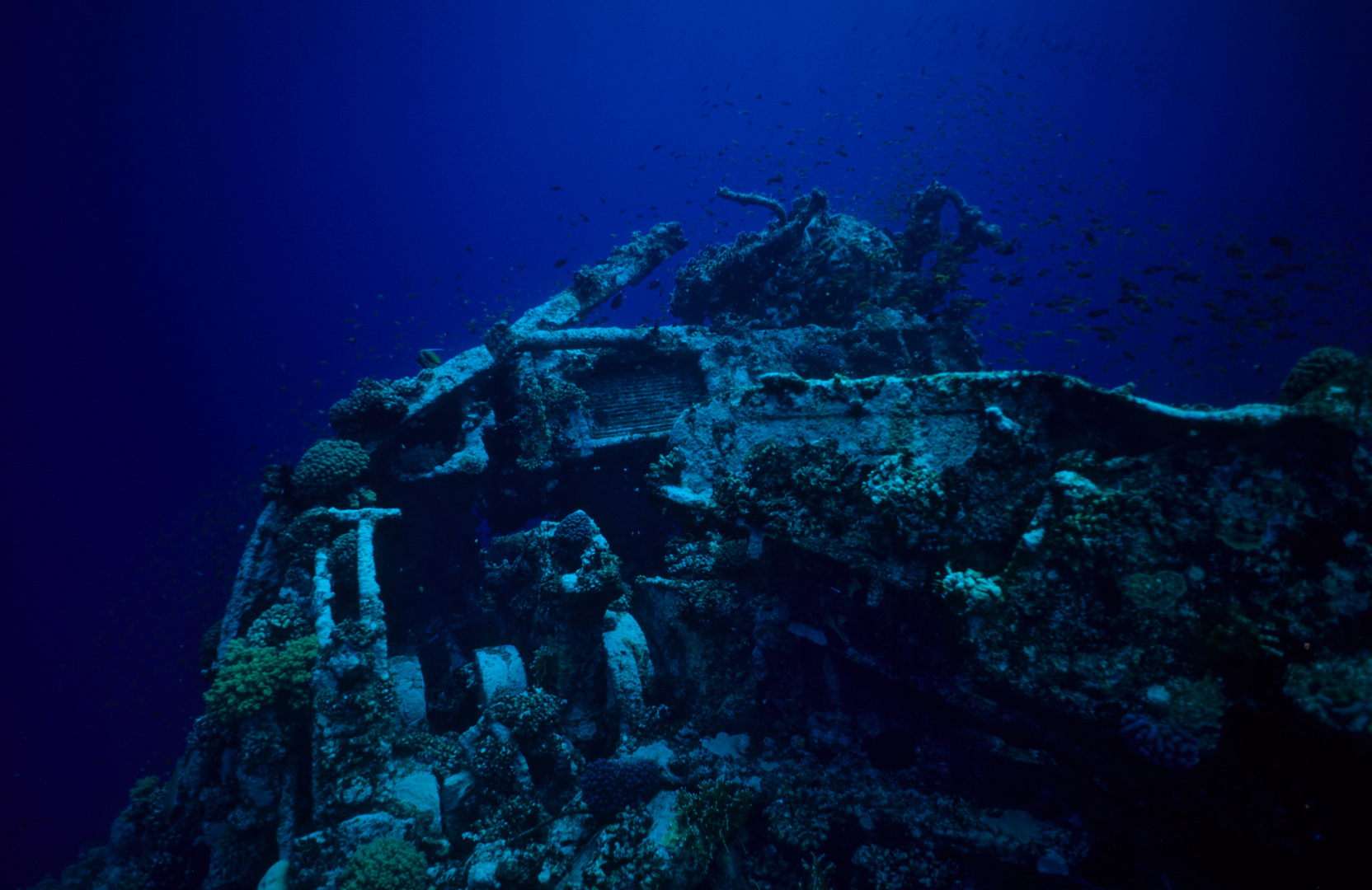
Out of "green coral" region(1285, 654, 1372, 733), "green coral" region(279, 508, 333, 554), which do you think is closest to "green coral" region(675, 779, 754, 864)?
"green coral" region(1285, 654, 1372, 733)

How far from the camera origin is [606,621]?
7.97 m

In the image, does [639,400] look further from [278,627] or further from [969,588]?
[969,588]

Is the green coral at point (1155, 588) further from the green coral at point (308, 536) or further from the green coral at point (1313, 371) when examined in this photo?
the green coral at point (308, 536)

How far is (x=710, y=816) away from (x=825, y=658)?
2.39 m

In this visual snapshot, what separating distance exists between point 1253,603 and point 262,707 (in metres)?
11.4

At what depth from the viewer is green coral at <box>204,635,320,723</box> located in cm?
686

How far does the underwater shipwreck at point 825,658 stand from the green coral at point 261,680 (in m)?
0.04

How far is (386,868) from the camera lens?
19.1 ft

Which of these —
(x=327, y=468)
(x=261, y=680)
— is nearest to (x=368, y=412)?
(x=327, y=468)

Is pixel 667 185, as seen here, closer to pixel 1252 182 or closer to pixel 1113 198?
pixel 1113 198

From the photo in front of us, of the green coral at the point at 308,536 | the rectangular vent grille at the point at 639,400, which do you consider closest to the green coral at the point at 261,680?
the green coral at the point at 308,536

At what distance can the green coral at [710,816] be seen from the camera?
18.2 feet

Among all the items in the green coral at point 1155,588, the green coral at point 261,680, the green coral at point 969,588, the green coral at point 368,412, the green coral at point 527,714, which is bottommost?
the green coral at point 1155,588

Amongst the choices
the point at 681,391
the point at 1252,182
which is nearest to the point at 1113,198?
the point at 1252,182
